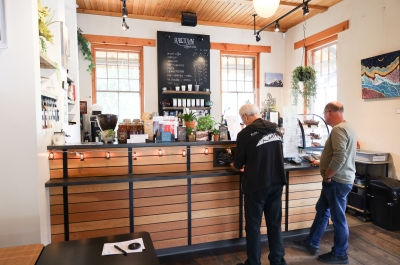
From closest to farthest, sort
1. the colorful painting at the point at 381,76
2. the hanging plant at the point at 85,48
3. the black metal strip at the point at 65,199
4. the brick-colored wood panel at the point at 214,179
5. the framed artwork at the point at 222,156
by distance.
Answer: the black metal strip at the point at 65,199 → the brick-colored wood panel at the point at 214,179 → the framed artwork at the point at 222,156 → the colorful painting at the point at 381,76 → the hanging plant at the point at 85,48

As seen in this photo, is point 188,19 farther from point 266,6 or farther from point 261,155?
point 261,155

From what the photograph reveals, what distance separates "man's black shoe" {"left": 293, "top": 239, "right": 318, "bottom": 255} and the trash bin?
1.37 m

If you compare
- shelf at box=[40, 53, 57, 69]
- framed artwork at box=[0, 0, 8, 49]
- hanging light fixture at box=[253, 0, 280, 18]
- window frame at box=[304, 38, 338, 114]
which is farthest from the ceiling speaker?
framed artwork at box=[0, 0, 8, 49]

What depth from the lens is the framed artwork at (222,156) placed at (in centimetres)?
321

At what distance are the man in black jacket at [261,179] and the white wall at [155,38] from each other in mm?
3804

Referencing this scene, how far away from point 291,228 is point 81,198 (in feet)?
8.42

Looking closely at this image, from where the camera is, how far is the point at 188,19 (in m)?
5.79

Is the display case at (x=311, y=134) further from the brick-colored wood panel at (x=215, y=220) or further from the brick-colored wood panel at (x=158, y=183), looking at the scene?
the brick-colored wood panel at (x=158, y=183)

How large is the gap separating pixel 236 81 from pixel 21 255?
236 inches

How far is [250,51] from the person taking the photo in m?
6.77

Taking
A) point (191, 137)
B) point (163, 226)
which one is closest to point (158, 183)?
point (163, 226)

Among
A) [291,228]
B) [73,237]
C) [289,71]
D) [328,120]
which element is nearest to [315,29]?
[289,71]

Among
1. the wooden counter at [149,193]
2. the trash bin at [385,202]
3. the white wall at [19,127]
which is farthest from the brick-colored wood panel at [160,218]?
the trash bin at [385,202]

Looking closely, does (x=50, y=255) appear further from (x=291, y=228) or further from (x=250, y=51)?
(x=250, y=51)
